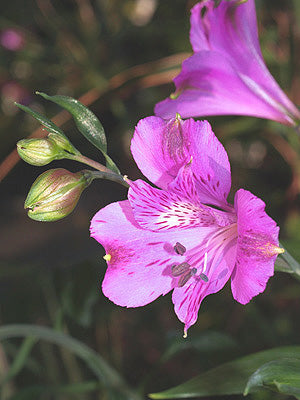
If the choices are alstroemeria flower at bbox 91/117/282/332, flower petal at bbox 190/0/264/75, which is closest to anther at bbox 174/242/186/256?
alstroemeria flower at bbox 91/117/282/332

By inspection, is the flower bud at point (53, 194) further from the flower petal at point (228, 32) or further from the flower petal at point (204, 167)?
the flower petal at point (228, 32)

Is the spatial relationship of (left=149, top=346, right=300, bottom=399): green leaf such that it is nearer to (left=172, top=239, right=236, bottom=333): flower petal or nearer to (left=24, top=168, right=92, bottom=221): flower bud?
(left=172, top=239, right=236, bottom=333): flower petal

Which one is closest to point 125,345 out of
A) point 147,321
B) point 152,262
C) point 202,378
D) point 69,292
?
point 147,321

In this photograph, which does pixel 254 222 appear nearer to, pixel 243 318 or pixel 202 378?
pixel 202 378

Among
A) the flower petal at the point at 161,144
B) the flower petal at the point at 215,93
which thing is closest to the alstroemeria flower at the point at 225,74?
the flower petal at the point at 215,93

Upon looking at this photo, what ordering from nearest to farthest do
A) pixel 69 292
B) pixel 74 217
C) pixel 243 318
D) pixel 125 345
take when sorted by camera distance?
pixel 69 292 → pixel 243 318 → pixel 125 345 → pixel 74 217

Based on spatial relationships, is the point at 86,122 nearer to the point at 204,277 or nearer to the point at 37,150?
the point at 37,150
